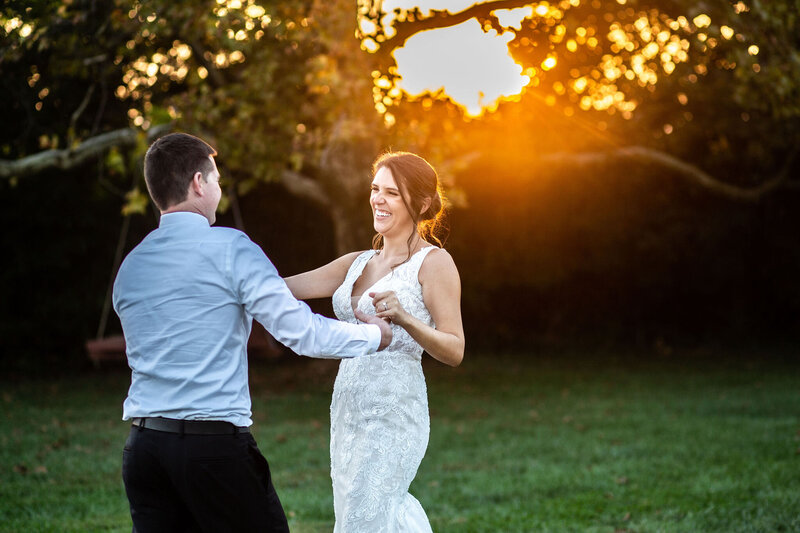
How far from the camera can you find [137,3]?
9.63m

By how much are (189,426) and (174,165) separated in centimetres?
82

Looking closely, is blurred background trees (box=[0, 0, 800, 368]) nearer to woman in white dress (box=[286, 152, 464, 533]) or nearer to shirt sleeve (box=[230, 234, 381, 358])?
woman in white dress (box=[286, 152, 464, 533])

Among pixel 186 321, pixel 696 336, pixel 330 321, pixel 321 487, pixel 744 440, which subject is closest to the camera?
pixel 186 321

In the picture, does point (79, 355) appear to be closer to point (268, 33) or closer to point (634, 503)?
point (268, 33)

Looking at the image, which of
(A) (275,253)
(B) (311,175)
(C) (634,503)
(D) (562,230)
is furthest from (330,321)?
(D) (562,230)

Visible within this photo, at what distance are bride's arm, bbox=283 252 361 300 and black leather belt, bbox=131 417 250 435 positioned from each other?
3.89ft

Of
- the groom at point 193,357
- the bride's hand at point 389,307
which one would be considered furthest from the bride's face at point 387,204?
the groom at point 193,357

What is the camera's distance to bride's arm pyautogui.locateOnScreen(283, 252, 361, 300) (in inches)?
155

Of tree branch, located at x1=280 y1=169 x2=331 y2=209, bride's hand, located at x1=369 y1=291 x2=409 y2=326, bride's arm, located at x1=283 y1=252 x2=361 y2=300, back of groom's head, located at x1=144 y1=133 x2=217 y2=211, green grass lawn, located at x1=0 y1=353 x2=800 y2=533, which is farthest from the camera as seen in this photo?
tree branch, located at x1=280 y1=169 x2=331 y2=209

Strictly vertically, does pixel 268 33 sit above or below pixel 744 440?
above

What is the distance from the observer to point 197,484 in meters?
2.72

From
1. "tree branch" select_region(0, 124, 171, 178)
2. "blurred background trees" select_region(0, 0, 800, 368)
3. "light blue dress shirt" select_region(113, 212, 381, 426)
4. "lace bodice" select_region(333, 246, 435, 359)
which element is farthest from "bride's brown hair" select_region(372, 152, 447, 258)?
"tree branch" select_region(0, 124, 171, 178)

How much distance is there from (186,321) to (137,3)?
25.6ft

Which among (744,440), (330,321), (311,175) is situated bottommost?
(744,440)
